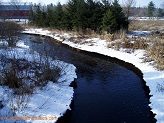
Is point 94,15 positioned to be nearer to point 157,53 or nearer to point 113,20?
point 113,20

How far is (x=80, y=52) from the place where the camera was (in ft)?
67.1

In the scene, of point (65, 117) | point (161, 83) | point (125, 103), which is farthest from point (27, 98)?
point (161, 83)

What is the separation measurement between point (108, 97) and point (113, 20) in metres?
15.5

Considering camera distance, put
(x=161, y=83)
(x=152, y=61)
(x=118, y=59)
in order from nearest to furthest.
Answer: (x=161, y=83) → (x=152, y=61) → (x=118, y=59)

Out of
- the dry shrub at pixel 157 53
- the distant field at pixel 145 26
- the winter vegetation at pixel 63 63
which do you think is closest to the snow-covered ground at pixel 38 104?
the winter vegetation at pixel 63 63

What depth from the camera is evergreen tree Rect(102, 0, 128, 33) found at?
24106 mm

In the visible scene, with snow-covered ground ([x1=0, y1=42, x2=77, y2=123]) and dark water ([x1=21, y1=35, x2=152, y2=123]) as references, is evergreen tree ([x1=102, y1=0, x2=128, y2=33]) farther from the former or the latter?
snow-covered ground ([x1=0, y1=42, x2=77, y2=123])

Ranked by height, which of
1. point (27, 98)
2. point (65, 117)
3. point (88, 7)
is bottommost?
point (65, 117)

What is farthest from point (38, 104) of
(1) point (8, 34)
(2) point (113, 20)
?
(2) point (113, 20)

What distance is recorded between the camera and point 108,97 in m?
9.95

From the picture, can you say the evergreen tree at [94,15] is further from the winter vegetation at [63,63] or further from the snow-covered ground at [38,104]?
the snow-covered ground at [38,104]

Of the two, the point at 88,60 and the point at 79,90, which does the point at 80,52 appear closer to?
the point at 88,60

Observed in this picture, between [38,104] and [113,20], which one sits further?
[113,20]

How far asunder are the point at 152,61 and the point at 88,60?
4898 millimetres
